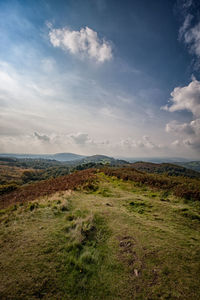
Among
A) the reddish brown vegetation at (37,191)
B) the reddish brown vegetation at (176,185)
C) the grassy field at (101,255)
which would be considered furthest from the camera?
the reddish brown vegetation at (37,191)

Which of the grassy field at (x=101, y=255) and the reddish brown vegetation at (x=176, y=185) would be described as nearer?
the grassy field at (x=101, y=255)

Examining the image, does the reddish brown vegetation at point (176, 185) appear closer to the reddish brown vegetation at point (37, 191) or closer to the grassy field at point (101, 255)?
the grassy field at point (101, 255)

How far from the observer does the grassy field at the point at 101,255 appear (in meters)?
3.73

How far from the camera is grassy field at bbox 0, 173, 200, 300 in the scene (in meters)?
3.73

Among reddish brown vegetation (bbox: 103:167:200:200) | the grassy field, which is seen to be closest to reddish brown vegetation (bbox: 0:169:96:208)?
the grassy field

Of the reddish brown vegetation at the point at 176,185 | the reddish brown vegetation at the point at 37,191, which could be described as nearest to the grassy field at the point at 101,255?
the reddish brown vegetation at the point at 176,185

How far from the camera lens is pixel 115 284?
397 centimetres

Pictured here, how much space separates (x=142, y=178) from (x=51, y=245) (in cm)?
1399

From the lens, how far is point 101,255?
16.7ft

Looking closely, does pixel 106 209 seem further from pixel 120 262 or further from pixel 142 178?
pixel 142 178

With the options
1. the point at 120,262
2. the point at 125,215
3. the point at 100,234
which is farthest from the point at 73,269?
the point at 125,215

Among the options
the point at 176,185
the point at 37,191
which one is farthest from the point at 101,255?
the point at 37,191

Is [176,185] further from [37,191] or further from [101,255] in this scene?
[37,191]

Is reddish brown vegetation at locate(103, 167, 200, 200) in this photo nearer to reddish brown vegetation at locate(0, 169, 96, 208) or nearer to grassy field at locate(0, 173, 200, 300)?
grassy field at locate(0, 173, 200, 300)
